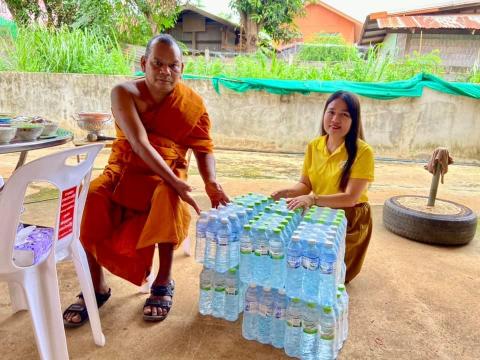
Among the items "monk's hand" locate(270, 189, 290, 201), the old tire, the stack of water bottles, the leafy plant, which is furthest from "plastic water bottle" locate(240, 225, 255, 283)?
the leafy plant

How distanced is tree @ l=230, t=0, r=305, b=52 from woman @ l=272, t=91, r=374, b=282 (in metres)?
10.7

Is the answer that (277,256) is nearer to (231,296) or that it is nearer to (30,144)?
(231,296)

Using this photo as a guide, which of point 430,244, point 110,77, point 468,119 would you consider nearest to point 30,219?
point 430,244

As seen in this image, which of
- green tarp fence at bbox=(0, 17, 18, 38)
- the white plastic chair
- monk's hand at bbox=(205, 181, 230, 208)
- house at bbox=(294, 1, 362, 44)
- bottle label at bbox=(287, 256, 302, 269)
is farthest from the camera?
house at bbox=(294, 1, 362, 44)

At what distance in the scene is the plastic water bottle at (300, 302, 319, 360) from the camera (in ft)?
5.19

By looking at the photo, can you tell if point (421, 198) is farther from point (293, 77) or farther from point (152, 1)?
point (152, 1)

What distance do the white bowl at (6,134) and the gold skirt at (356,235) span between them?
1726 millimetres

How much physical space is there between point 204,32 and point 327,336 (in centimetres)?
1481

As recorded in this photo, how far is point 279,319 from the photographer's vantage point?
1.71m

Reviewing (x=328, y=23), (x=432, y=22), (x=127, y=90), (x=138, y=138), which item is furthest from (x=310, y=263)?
(x=328, y=23)

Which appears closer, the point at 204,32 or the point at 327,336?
the point at 327,336

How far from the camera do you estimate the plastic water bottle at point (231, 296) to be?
1.84 meters

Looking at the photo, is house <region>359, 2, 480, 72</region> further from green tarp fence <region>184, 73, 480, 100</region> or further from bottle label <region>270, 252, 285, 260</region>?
bottle label <region>270, 252, 285, 260</region>

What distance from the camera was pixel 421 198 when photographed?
135 inches
